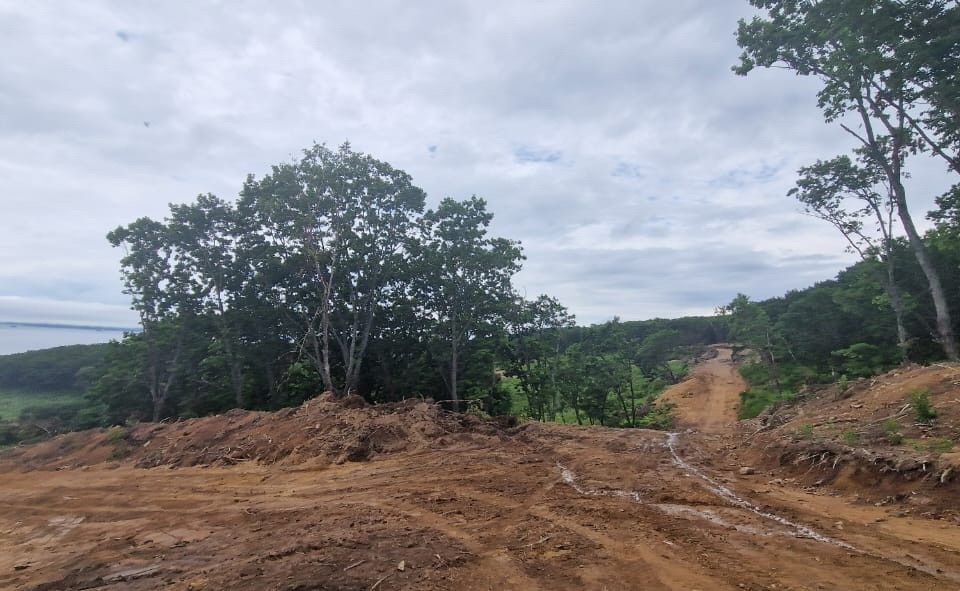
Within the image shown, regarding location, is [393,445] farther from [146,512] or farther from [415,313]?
[415,313]

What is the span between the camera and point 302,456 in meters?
9.86

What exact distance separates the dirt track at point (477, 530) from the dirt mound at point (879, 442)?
0.45 m

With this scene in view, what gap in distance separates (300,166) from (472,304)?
8.87 metres

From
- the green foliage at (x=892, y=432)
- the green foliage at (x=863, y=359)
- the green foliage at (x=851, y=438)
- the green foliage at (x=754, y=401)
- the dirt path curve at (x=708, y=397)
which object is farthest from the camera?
the dirt path curve at (x=708, y=397)

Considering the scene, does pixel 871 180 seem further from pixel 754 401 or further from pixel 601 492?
pixel 601 492

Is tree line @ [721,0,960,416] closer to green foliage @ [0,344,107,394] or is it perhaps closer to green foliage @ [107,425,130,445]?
green foliage @ [107,425,130,445]

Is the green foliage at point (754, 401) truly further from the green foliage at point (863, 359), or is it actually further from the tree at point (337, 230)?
the tree at point (337, 230)

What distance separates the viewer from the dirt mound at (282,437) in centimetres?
1017

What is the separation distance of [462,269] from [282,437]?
1151 cm

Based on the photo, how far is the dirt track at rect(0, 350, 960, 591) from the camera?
402cm

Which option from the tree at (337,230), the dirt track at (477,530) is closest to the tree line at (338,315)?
the tree at (337,230)

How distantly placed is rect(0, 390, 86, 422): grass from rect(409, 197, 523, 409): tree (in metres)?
19.3

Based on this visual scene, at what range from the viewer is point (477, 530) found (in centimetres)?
525

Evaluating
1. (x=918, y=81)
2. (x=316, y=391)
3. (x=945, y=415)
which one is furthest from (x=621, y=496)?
(x=316, y=391)
